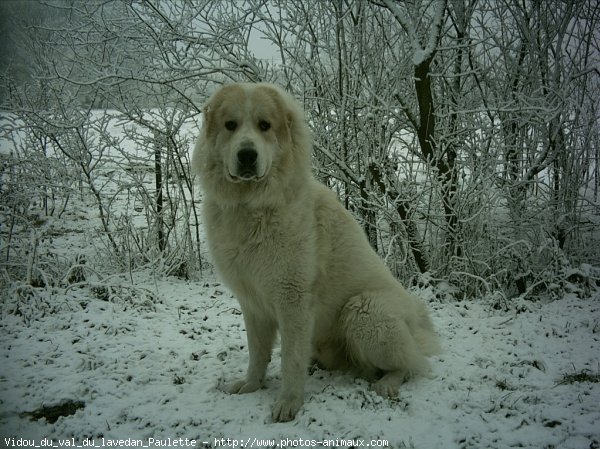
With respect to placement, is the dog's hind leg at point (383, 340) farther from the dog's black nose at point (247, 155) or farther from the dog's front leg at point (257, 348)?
the dog's black nose at point (247, 155)

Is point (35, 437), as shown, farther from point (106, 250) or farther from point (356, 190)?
point (356, 190)

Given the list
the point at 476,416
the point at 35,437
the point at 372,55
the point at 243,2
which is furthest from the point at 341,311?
the point at 243,2

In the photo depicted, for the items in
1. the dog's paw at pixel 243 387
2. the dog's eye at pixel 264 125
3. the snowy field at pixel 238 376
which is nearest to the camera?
the snowy field at pixel 238 376

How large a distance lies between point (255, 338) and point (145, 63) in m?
3.71

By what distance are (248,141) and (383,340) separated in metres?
1.43

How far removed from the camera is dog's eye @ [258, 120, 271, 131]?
2.52m

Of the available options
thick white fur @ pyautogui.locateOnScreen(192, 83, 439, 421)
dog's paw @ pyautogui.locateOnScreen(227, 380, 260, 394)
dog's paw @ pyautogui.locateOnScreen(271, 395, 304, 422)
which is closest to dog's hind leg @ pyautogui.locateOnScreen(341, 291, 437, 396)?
thick white fur @ pyautogui.locateOnScreen(192, 83, 439, 421)

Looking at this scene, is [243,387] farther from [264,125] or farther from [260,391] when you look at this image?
[264,125]

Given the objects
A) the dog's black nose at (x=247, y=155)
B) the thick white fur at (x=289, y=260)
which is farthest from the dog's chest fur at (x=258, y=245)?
the dog's black nose at (x=247, y=155)

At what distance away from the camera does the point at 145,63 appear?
494cm

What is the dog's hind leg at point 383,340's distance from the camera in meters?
2.60

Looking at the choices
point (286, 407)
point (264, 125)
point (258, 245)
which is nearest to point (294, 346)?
point (286, 407)

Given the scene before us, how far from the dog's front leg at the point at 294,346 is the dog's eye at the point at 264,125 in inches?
40.4

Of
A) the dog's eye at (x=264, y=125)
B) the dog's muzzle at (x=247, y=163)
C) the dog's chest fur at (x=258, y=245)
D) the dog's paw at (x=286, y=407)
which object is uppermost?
the dog's eye at (x=264, y=125)
